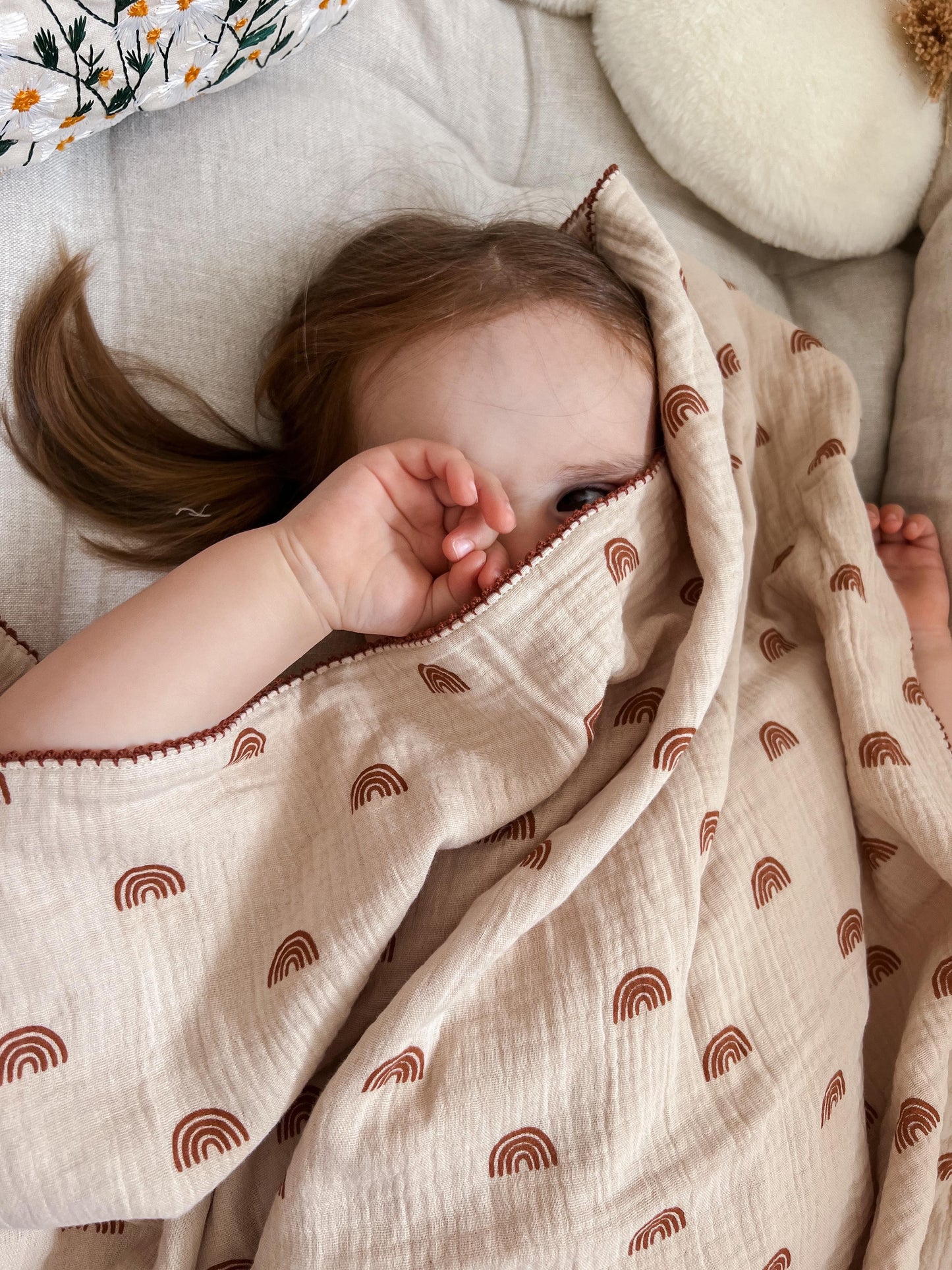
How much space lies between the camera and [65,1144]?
2.21 ft

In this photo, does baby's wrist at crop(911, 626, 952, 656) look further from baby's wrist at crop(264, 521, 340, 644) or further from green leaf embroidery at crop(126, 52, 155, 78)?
green leaf embroidery at crop(126, 52, 155, 78)

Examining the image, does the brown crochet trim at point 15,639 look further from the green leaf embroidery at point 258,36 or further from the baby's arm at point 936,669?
the baby's arm at point 936,669

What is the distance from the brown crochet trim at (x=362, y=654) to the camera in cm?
Answer: 70

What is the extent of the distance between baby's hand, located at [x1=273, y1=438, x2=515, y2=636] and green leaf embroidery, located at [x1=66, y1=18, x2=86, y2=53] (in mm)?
405

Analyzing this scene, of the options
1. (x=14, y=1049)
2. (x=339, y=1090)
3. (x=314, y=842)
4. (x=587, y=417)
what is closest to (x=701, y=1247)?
(x=339, y=1090)

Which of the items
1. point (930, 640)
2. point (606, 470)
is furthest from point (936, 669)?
point (606, 470)

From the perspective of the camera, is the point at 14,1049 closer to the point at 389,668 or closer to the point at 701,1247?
the point at 389,668

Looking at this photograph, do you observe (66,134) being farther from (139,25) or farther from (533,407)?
(533,407)

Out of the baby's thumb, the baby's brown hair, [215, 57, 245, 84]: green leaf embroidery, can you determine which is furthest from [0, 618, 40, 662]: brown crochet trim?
[215, 57, 245, 84]: green leaf embroidery

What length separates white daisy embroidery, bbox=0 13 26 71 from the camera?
2.43ft

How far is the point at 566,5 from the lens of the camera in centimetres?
117

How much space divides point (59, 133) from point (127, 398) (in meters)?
0.24

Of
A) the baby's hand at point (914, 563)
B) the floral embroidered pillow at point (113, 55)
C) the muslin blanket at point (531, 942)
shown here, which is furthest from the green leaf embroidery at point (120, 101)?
the baby's hand at point (914, 563)

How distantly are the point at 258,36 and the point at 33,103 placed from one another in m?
0.24
